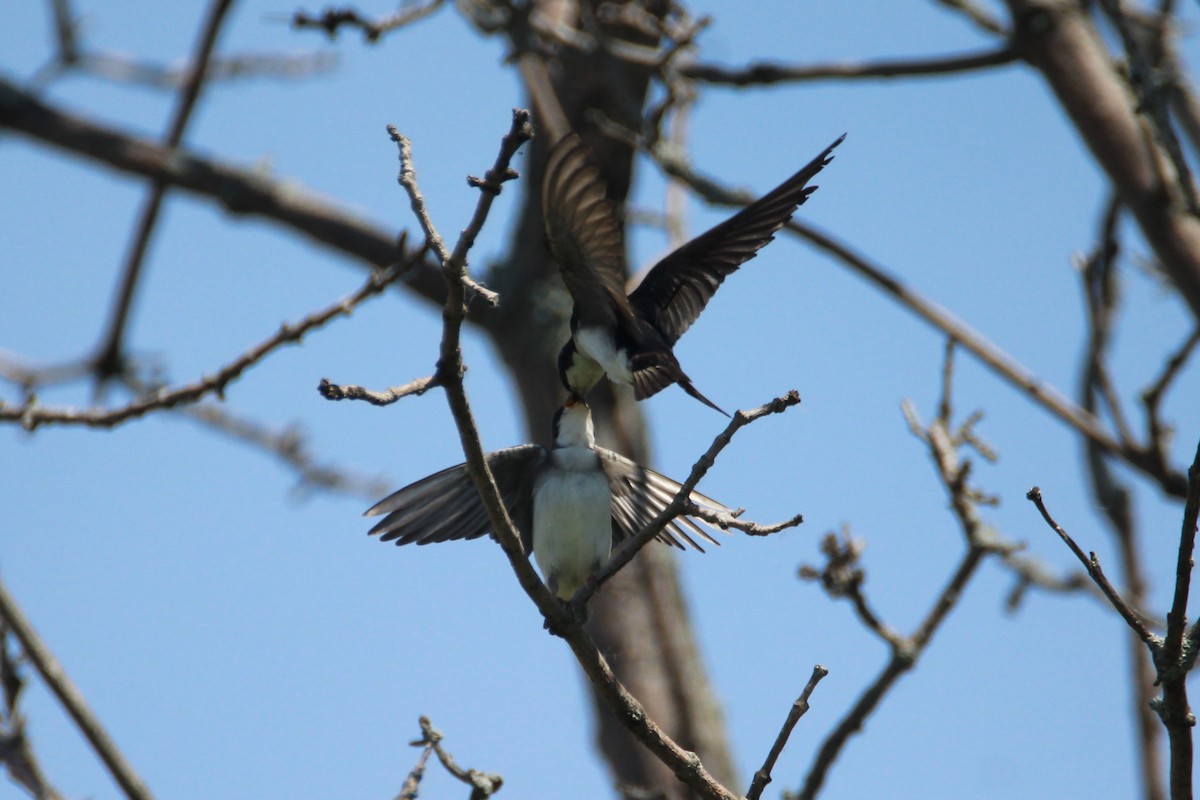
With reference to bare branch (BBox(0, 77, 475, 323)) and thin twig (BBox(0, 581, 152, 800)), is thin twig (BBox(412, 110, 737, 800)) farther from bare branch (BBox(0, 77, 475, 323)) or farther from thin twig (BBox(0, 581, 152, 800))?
bare branch (BBox(0, 77, 475, 323))

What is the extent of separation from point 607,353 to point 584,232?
0.49 metres

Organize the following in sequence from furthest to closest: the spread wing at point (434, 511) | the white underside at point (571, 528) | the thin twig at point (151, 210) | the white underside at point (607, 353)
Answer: the thin twig at point (151, 210)
the white underside at point (571, 528)
the spread wing at point (434, 511)
the white underside at point (607, 353)

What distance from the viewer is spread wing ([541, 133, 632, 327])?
2816 mm

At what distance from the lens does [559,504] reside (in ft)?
13.3

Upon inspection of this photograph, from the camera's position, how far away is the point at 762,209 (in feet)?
11.6

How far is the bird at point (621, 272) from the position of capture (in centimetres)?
299

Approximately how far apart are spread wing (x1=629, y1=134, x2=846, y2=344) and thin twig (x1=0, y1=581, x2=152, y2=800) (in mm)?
1868

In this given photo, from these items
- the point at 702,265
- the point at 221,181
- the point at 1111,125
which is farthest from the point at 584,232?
the point at 221,181

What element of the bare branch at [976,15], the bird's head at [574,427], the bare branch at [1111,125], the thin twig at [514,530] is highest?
the bare branch at [976,15]

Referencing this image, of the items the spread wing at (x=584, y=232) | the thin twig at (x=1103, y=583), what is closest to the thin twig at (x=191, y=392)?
the spread wing at (x=584, y=232)

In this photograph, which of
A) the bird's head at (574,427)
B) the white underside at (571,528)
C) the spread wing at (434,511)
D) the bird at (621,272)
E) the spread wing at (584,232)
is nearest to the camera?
the spread wing at (584,232)

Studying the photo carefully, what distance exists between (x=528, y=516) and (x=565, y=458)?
0.78 feet

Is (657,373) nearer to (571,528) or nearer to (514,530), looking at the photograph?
(571,528)

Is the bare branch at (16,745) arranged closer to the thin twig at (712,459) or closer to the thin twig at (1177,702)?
the thin twig at (712,459)
